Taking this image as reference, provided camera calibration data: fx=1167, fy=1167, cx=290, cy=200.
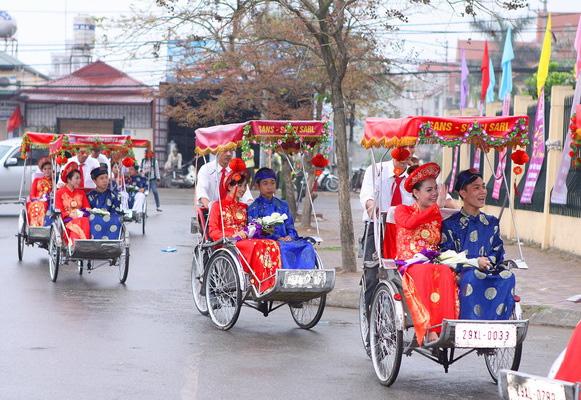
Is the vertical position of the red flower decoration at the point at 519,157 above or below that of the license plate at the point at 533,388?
above

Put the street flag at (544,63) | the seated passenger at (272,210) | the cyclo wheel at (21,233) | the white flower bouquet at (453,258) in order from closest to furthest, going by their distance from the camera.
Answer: the white flower bouquet at (453,258), the seated passenger at (272,210), the cyclo wheel at (21,233), the street flag at (544,63)

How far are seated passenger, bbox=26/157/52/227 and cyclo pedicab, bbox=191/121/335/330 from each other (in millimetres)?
6136

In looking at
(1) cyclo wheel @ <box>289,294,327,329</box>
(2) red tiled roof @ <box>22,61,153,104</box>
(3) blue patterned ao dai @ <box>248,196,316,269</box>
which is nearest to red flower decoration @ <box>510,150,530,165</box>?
(3) blue patterned ao dai @ <box>248,196,316,269</box>

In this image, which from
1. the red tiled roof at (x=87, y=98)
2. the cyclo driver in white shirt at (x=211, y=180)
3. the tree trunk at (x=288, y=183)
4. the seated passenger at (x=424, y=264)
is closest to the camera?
the seated passenger at (x=424, y=264)

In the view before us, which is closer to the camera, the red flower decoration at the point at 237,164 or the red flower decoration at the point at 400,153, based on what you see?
the red flower decoration at the point at 400,153

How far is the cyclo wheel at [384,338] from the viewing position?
8.59 m

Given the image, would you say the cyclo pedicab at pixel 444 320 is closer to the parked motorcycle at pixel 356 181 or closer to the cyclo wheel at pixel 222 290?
the cyclo wheel at pixel 222 290

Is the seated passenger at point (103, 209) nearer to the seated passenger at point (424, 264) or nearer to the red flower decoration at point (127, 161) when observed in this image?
the red flower decoration at point (127, 161)

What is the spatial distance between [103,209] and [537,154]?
8.99 meters

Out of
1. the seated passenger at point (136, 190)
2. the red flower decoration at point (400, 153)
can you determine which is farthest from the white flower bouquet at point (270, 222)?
the seated passenger at point (136, 190)

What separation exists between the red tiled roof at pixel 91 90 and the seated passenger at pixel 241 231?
4025 centimetres

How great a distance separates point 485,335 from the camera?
820cm

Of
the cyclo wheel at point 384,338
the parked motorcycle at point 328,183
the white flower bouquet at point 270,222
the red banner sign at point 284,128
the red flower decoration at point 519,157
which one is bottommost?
the parked motorcycle at point 328,183

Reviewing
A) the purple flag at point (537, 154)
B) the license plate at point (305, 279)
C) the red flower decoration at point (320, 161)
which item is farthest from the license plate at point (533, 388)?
the purple flag at point (537, 154)
